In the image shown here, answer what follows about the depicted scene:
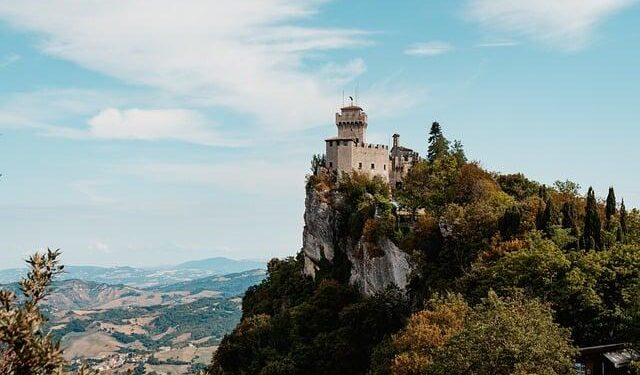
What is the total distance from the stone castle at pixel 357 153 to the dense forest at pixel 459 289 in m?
2.70

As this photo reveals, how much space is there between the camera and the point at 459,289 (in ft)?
172

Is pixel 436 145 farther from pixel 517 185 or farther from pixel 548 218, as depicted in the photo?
pixel 548 218

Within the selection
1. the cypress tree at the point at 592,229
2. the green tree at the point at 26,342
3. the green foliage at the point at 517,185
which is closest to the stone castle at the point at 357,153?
the green foliage at the point at 517,185

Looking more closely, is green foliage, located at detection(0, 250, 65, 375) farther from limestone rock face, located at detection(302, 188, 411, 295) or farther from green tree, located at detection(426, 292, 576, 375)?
limestone rock face, located at detection(302, 188, 411, 295)

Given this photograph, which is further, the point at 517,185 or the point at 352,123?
the point at 352,123

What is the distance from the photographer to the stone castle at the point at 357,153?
86.4m

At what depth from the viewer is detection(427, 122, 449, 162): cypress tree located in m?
92.3

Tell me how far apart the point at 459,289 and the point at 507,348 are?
21.1m

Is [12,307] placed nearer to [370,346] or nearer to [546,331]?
[546,331]

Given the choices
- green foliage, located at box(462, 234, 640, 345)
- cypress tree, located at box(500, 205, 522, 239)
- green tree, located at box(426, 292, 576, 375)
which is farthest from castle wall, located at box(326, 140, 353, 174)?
green tree, located at box(426, 292, 576, 375)

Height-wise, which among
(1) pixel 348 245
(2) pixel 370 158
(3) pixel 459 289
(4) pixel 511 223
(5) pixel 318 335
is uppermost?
(2) pixel 370 158

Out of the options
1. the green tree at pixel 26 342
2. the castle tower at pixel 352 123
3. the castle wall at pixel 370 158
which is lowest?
the green tree at pixel 26 342

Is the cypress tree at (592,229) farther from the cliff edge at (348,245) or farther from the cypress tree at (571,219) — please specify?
Answer: the cliff edge at (348,245)

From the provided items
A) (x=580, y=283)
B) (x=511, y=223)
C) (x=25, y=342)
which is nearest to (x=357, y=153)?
(x=511, y=223)
